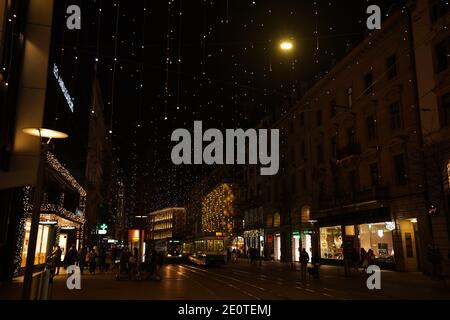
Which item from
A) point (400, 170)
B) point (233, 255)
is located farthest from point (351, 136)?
point (233, 255)

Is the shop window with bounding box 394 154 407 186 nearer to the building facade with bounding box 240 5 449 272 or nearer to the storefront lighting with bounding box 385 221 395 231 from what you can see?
the building facade with bounding box 240 5 449 272

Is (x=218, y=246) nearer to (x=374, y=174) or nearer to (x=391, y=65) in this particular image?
(x=374, y=174)

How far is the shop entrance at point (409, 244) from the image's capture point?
27.3 meters

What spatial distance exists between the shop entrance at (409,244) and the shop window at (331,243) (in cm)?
798

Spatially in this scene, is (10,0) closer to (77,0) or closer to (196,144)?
(77,0)

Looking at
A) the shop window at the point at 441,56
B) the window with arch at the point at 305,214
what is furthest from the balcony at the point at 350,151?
the shop window at the point at 441,56

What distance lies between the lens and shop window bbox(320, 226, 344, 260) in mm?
36281

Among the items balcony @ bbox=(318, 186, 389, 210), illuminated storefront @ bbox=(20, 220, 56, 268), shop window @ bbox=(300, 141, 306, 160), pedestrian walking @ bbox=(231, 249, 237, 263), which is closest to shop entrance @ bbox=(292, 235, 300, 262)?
balcony @ bbox=(318, 186, 389, 210)

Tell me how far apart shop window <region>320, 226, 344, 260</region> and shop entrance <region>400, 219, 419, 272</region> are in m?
7.98

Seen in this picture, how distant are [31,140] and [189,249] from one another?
125 ft

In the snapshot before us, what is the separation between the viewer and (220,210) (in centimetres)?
7606
